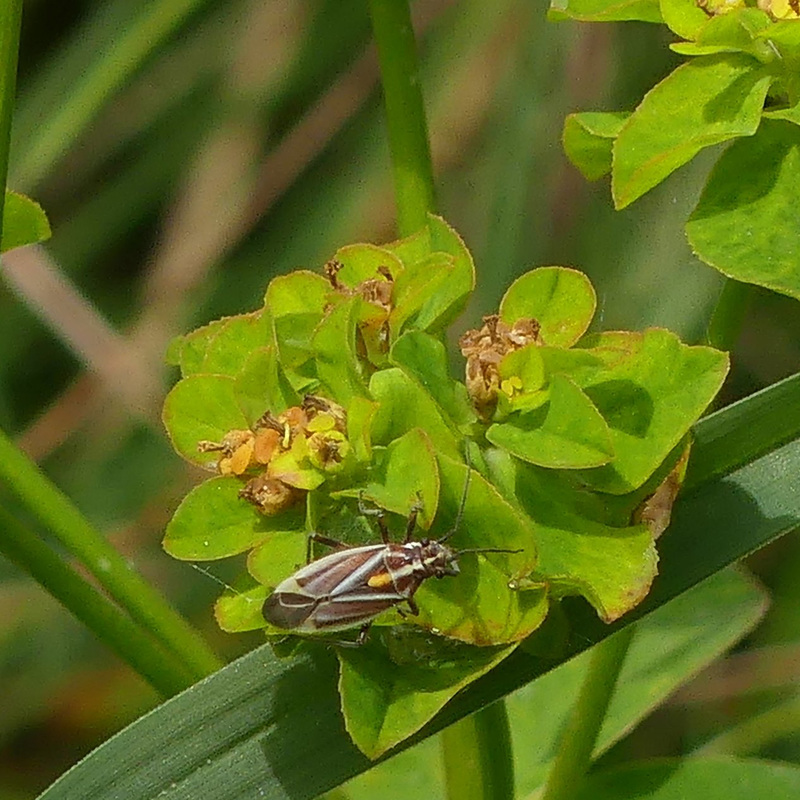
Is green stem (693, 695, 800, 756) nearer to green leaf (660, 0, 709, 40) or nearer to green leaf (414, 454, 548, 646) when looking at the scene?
green leaf (414, 454, 548, 646)

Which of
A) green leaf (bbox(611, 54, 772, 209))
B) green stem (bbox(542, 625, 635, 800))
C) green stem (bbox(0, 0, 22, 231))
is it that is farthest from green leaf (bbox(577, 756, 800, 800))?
green stem (bbox(0, 0, 22, 231))

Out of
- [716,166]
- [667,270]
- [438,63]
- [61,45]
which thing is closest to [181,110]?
[61,45]

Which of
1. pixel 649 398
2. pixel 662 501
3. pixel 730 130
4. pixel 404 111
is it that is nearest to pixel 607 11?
pixel 730 130

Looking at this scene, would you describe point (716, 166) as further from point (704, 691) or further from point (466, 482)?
point (704, 691)

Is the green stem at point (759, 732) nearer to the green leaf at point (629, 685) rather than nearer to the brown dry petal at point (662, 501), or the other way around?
the green leaf at point (629, 685)

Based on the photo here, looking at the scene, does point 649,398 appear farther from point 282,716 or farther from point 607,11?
point 282,716
